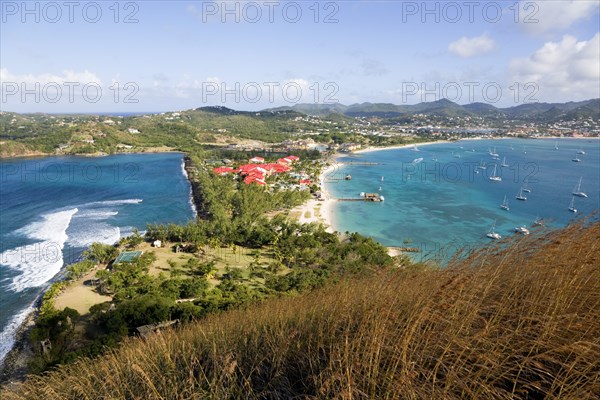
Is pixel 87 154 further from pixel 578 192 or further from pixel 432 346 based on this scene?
pixel 578 192

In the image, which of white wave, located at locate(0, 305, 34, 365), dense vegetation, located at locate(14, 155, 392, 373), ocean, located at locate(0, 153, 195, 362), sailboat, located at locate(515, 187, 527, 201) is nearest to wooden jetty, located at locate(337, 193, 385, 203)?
dense vegetation, located at locate(14, 155, 392, 373)

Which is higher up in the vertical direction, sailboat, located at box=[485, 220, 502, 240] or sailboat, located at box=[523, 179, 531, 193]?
sailboat, located at box=[523, 179, 531, 193]

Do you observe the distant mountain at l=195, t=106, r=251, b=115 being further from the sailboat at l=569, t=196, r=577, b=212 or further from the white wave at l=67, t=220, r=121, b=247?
the sailboat at l=569, t=196, r=577, b=212

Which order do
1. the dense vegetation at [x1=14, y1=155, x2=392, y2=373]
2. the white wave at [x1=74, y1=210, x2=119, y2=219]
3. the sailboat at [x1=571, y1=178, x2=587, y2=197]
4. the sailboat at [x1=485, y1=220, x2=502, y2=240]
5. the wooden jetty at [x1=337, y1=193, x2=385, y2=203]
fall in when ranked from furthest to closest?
1. the sailboat at [x1=571, y1=178, x2=587, y2=197]
2. the wooden jetty at [x1=337, y1=193, x2=385, y2=203]
3. the white wave at [x1=74, y1=210, x2=119, y2=219]
4. the sailboat at [x1=485, y1=220, x2=502, y2=240]
5. the dense vegetation at [x1=14, y1=155, x2=392, y2=373]

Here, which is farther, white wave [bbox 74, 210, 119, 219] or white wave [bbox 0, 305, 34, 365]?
white wave [bbox 74, 210, 119, 219]

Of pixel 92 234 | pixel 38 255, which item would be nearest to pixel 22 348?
pixel 38 255

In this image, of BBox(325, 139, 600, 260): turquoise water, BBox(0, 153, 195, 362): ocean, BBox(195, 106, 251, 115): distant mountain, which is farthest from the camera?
BBox(195, 106, 251, 115): distant mountain

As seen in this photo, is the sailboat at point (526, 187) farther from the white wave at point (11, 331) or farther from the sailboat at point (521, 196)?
the white wave at point (11, 331)
